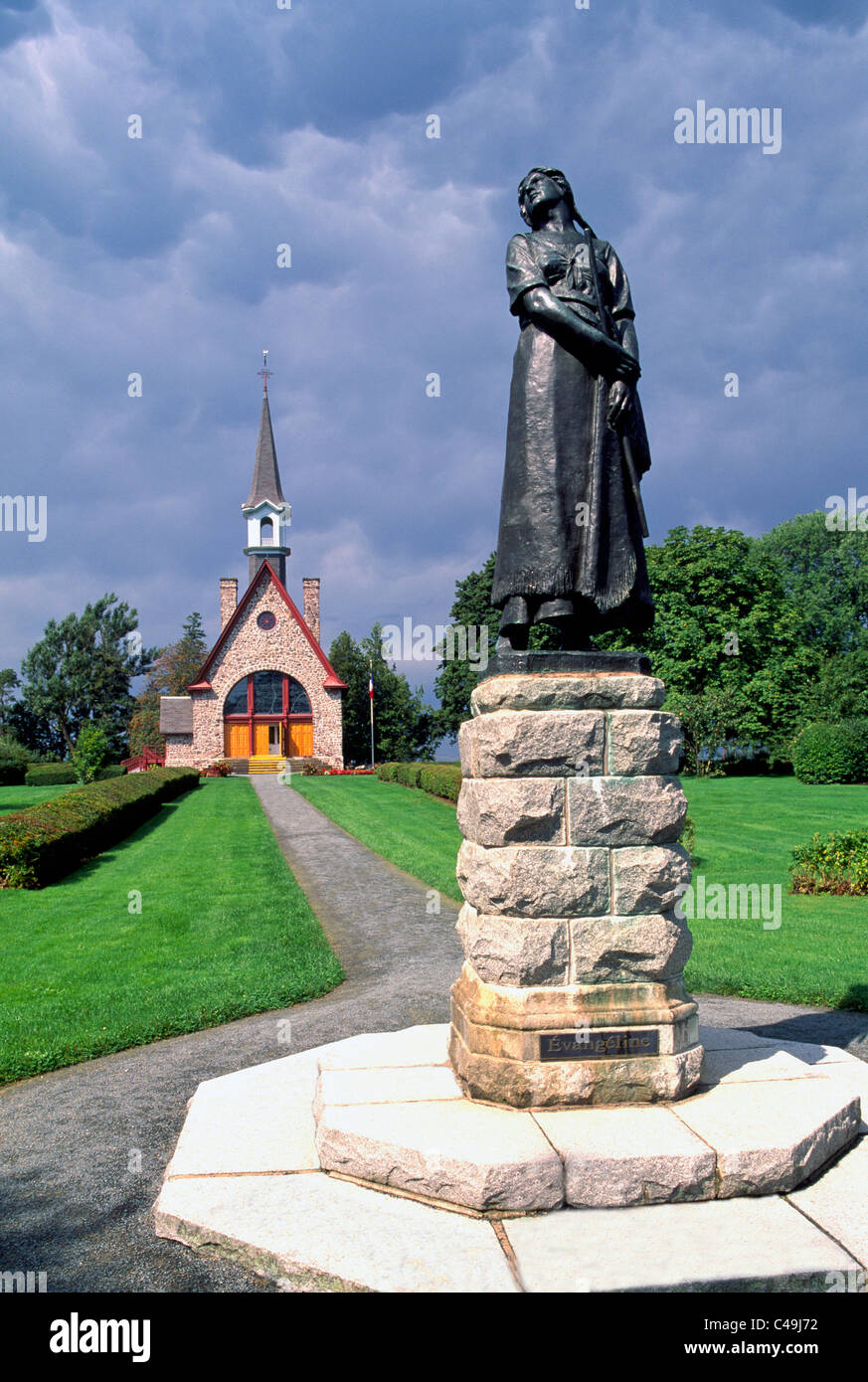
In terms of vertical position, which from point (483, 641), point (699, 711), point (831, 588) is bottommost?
point (699, 711)

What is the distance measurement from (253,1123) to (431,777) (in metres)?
23.9

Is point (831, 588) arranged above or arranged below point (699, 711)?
above

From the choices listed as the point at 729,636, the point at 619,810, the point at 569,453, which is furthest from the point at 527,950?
the point at 729,636

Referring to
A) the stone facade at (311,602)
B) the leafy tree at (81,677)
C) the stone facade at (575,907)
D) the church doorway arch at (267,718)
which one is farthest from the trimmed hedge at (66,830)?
the leafy tree at (81,677)

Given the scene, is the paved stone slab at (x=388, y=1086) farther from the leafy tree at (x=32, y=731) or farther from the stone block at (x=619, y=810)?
the leafy tree at (x=32, y=731)

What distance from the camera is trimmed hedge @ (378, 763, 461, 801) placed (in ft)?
85.3

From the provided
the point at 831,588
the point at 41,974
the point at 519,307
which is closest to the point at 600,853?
the point at 519,307

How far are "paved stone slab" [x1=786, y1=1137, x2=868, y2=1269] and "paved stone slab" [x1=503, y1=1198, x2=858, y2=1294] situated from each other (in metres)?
0.07

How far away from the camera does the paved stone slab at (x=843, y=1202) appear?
135 inches

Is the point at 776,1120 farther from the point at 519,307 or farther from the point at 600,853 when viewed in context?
the point at 519,307

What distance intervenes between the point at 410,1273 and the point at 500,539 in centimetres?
351

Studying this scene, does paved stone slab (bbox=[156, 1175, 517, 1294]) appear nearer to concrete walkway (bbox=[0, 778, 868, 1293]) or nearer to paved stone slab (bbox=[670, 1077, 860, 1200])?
concrete walkway (bbox=[0, 778, 868, 1293])
